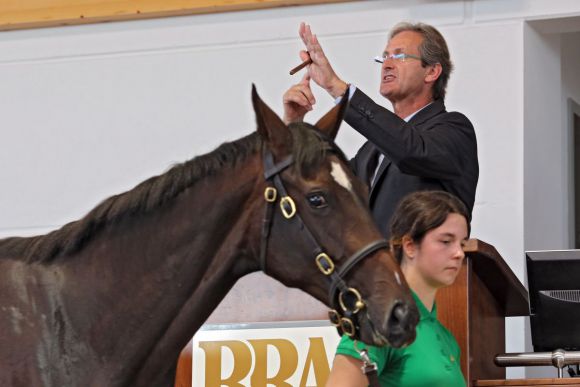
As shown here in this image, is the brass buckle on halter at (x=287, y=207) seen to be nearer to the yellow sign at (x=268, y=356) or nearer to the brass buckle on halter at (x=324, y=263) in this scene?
the brass buckle on halter at (x=324, y=263)

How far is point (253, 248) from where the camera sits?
3604 mm

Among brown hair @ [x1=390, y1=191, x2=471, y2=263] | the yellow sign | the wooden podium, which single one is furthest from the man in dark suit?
brown hair @ [x1=390, y1=191, x2=471, y2=263]

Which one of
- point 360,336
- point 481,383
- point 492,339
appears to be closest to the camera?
point 360,336

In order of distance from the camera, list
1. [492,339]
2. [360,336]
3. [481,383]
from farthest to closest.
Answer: [492,339], [481,383], [360,336]

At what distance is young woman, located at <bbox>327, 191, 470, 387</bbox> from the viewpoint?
10.7 feet

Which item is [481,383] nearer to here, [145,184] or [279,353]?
[279,353]

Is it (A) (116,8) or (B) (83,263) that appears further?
(A) (116,8)

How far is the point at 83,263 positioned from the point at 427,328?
911mm

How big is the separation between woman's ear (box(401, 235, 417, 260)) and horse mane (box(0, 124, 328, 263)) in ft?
1.08

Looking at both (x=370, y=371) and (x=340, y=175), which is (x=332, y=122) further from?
(x=370, y=371)

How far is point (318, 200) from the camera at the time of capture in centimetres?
353

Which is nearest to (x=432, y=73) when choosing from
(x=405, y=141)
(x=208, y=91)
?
(x=405, y=141)

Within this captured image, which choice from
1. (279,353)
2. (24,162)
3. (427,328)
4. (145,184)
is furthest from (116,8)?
(427,328)

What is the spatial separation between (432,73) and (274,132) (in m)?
1.34
